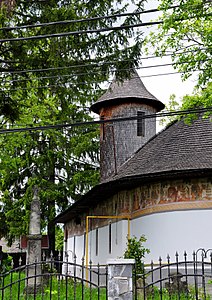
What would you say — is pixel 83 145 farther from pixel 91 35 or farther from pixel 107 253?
pixel 91 35

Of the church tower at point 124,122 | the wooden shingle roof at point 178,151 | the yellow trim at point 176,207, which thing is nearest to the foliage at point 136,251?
the yellow trim at point 176,207

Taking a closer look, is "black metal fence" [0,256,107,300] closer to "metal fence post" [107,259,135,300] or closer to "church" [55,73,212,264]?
"metal fence post" [107,259,135,300]

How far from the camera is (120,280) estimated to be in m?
7.73

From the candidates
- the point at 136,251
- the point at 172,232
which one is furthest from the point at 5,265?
the point at 172,232

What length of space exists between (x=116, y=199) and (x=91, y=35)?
28.7 feet

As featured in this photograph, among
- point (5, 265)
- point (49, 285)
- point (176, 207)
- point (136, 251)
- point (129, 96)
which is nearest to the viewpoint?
point (49, 285)

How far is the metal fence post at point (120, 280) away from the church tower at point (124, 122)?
1432cm

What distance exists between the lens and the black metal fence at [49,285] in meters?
8.07

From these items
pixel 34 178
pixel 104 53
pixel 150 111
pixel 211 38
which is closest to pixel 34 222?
pixel 104 53

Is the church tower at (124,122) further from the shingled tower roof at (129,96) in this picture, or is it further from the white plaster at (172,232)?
the white plaster at (172,232)

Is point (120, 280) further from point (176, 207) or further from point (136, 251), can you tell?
point (176, 207)

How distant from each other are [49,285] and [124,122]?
1139 centimetres

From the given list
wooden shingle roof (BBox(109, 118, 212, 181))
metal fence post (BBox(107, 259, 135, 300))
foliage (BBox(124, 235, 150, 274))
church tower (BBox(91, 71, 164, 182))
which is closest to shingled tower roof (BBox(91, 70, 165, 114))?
church tower (BBox(91, 71, 164, 182))

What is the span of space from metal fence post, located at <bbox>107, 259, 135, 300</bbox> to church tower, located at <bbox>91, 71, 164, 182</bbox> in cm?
1432
